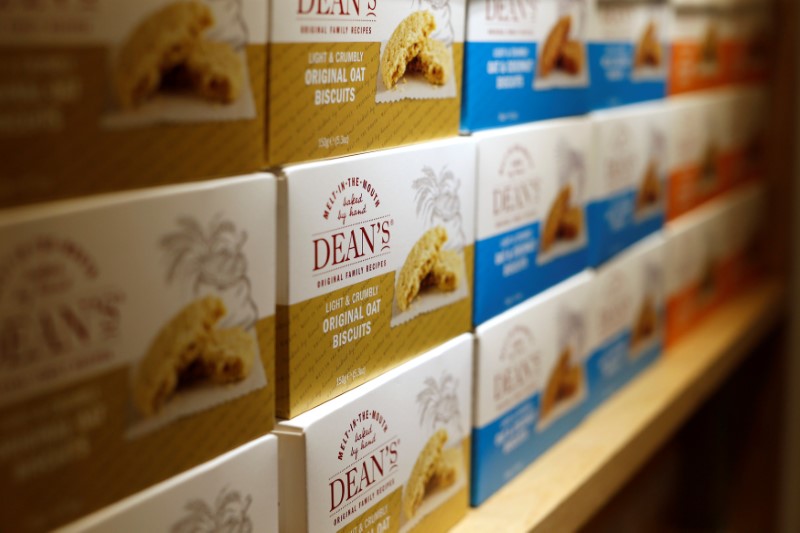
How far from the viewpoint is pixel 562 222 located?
56.0 inches

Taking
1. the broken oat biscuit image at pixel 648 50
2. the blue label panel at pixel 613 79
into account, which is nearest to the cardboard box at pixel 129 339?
the blue label panel at pixel 613 79

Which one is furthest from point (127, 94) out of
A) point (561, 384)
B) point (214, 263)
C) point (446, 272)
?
point (561, 384)

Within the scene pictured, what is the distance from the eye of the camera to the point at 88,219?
2.15ft

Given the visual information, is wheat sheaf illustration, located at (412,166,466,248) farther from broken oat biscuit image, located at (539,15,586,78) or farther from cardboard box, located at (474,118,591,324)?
broken oat biscuit image, located at (539,15,586,78)

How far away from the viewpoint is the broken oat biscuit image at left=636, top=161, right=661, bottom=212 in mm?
1742

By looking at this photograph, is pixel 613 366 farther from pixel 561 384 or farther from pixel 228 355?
pixel 228 355

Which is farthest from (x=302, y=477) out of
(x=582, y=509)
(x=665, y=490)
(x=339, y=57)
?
(x=665, y=490)

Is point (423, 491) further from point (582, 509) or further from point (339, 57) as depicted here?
point (339, 57)

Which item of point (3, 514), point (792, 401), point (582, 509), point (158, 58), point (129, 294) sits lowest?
point (792, 401)

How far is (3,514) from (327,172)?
0.39 m

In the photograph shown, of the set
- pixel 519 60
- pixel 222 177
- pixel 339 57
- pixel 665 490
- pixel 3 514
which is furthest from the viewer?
pixel 665 490

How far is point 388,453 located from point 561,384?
20.6 inches

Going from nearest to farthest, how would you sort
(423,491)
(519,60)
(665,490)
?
1. (423,491)
2. (519,60)
3. (665,490)

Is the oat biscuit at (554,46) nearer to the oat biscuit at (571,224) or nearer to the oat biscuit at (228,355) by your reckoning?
the oat biscuit at (571,224)
